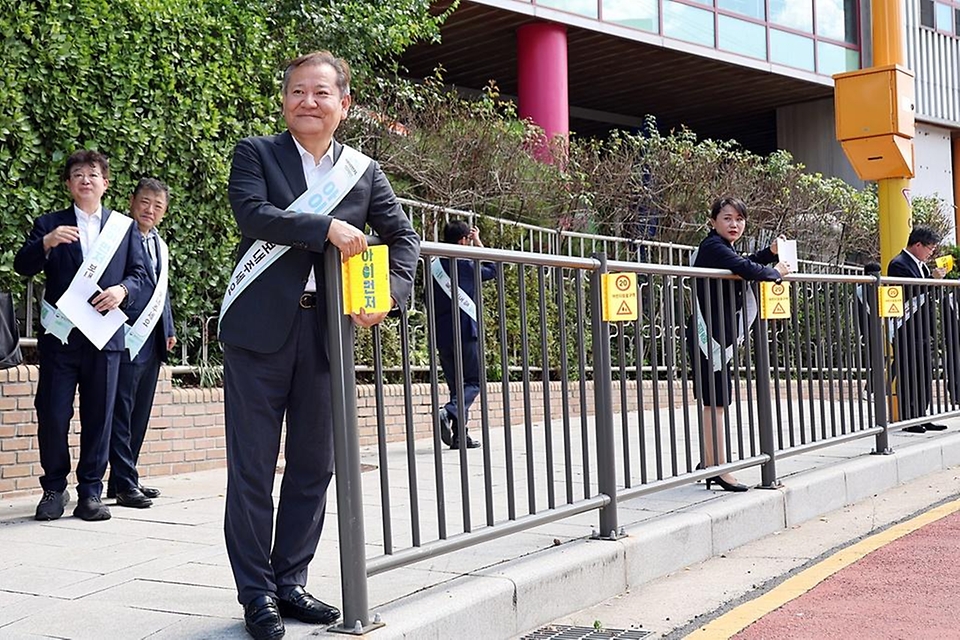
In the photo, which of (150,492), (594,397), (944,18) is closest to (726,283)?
(594,397)

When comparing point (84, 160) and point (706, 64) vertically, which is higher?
point (706, 64)

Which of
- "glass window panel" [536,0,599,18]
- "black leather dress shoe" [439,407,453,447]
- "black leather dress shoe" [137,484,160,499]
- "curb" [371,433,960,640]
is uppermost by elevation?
"glass window panel" [536,0,599,18]

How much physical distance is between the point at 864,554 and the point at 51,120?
5.43 metres

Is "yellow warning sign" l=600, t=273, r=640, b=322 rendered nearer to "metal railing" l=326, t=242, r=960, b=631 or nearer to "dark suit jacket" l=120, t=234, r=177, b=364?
"metal railing" l=326, t=242, r=960, b=631

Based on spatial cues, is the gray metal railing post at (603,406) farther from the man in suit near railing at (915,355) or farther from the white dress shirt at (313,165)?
the man in suit near railing at (915,355)

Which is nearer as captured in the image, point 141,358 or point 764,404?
point 141,358

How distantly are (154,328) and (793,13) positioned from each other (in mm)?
20080

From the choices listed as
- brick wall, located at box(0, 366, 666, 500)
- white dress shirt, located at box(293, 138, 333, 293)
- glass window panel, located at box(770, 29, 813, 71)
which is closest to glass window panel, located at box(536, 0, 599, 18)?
glass window panel, located at box(770, 29, 813, 71)

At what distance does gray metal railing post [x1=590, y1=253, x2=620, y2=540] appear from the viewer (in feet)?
17.9

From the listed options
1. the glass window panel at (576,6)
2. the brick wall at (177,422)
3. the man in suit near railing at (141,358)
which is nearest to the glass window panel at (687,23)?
the glass window panel at (576,6)

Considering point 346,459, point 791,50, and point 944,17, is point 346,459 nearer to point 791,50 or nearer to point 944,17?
point 791,50

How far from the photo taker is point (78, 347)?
6156 mm

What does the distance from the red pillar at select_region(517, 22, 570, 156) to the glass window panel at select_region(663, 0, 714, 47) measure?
8.34 ft

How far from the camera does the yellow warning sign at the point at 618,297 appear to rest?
5.52m
